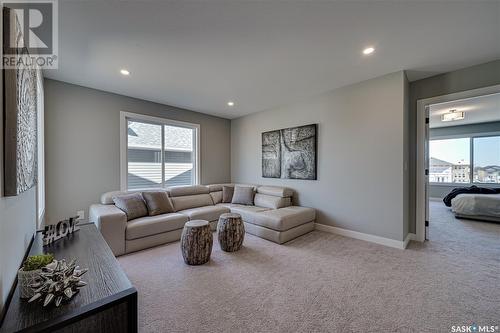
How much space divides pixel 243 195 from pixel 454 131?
7.54m

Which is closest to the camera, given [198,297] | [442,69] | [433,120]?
[198,297]

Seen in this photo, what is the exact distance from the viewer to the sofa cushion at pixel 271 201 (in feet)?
13.2

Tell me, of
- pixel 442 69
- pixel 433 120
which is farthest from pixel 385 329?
pixel 433 120

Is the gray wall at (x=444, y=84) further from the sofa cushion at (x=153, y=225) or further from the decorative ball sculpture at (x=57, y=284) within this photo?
the decorative ball sculpture at (x=57, y=284)

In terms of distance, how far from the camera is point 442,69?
2.95 m

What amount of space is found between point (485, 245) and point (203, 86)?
5082 millimetres

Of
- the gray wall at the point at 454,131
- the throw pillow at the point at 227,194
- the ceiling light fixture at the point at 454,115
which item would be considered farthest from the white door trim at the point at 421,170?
the gray wall at the point at 454,131

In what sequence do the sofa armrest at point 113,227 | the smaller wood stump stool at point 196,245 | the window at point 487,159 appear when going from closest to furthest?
1. the smaller wood stump stool at point 196,245
2. the sofa armrest at point 113,227
3. the window at point 487,159

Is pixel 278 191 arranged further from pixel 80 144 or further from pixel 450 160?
pixel 450 160

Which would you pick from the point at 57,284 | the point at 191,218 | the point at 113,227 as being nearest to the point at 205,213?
the point at 191,218

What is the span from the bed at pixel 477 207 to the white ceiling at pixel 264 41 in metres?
3.48

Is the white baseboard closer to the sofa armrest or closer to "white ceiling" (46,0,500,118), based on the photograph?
"white ceiling" (46,0,500,118)

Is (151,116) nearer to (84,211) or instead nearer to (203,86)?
(203,86)

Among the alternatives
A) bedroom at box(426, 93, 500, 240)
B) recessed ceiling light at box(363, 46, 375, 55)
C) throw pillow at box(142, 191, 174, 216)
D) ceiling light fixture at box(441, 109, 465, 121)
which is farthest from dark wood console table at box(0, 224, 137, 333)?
ceiling light fixture at box(441, 109, 465, 121)
